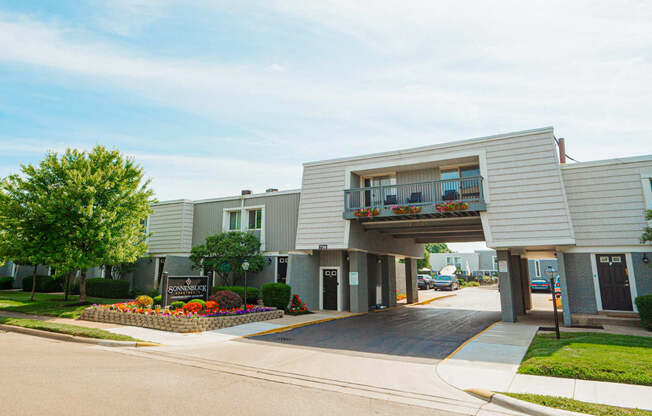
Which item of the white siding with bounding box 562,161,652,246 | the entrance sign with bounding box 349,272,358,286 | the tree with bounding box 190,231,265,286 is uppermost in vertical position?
the white siding with bounding box 562,161,652,246

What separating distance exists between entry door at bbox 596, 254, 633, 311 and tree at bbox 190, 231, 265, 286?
15.6m

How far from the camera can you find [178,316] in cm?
1305

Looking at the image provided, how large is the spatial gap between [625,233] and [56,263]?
23063 millimetres

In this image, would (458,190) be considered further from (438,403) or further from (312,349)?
(438,403)

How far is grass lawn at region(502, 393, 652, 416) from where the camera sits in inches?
205

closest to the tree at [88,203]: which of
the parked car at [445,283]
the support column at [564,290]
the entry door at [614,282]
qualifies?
the support column at [564,290]

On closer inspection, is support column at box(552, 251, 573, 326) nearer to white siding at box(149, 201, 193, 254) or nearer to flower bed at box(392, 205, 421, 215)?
flower bed at box(392, 205, 421, 215)

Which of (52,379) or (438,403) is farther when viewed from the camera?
(52,379)

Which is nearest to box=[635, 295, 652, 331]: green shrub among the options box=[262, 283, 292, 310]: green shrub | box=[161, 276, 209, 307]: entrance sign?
box=[262, 283, 292, 310]: green shrub

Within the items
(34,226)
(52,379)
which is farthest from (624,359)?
(34,226)

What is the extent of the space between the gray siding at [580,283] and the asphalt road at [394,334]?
128 inches

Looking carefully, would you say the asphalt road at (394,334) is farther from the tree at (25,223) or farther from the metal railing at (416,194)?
the tree at (25,223)

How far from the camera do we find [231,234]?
20.8 m

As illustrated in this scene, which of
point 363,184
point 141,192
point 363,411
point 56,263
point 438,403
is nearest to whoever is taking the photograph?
point 363,411
